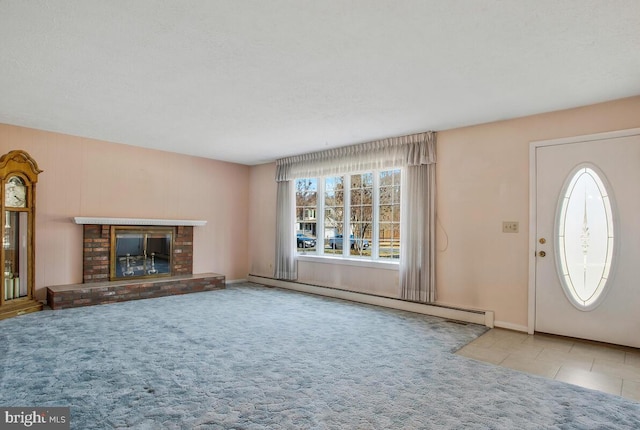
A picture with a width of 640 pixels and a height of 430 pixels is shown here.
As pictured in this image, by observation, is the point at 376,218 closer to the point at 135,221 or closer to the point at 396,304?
the point at 396,304

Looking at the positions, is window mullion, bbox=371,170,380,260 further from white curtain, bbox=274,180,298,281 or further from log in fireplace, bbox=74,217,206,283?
log in fireplace, bbox=74,217,206,283

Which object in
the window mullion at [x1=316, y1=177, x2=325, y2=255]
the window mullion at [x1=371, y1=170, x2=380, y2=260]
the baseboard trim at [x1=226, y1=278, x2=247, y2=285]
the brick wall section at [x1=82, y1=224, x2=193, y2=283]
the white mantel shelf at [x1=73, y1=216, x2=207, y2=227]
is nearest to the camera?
the white mantel shelf at [x1=73, y1=216, x2=207, y2=227]

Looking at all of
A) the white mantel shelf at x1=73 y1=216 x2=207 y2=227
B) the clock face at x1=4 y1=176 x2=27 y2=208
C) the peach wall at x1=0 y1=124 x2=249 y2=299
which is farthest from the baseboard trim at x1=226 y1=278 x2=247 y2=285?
the clock face at x1=4 y1=176 x2=27 y2=208

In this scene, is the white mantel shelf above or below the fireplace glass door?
above

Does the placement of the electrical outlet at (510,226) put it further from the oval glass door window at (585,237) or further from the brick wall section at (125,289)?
the brick wall section at (125,289)

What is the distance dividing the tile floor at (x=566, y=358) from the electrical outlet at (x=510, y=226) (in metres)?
1.15

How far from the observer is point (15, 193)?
4629mm

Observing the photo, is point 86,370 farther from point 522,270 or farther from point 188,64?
point 522,270

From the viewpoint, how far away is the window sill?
5.29 metres

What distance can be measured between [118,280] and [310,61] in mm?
4712

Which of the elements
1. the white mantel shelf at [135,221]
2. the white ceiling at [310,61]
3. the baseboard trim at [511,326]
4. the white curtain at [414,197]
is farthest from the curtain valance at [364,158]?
the baseboard trim at [511,326]

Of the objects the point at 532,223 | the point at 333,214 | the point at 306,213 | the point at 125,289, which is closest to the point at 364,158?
the point at 333,214

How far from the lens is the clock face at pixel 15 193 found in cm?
453

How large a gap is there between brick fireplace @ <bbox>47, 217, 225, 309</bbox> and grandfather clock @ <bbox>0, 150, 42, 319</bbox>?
1.11 feet
